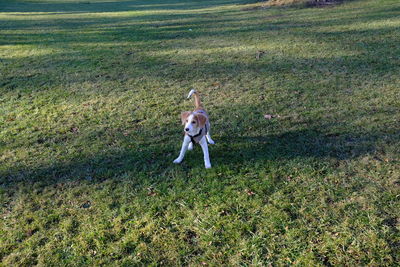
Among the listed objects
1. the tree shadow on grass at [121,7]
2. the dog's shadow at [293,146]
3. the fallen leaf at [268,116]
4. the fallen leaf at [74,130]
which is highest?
the tree shadow on grass at [121,7]

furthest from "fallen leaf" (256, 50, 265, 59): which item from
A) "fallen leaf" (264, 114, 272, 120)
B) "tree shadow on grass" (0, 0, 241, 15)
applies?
"tree shadow on grass" (0, 0, 241, 15)

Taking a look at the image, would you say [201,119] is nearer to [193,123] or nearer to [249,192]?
[193,123]

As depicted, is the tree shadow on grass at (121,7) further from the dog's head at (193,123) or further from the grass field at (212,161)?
the dog's head at (193,123)

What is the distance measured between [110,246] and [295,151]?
250 cm

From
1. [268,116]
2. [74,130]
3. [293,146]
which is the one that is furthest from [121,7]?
[293,146]

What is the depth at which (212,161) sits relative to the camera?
3.99 m

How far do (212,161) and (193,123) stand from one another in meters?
0.66

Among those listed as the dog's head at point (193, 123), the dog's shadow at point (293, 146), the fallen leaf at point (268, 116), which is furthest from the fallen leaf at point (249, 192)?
the fallen leaf at point (268, 116)

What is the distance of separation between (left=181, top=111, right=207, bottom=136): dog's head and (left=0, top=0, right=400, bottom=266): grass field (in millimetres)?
521

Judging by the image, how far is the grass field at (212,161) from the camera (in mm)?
2766

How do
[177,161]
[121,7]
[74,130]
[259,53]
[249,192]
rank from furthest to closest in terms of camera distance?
[121,7]
[259,53]
[74,130]
[177,161]
[249,192]

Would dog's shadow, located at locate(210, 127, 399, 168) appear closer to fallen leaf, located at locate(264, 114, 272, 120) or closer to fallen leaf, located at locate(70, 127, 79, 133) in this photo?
fallen leaf, located at locate(264, 114, 272, 120)

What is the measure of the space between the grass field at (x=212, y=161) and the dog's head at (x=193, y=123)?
0.52 metres

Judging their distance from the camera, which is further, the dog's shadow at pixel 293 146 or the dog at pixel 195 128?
the dog's shadow at pixel 293 146
